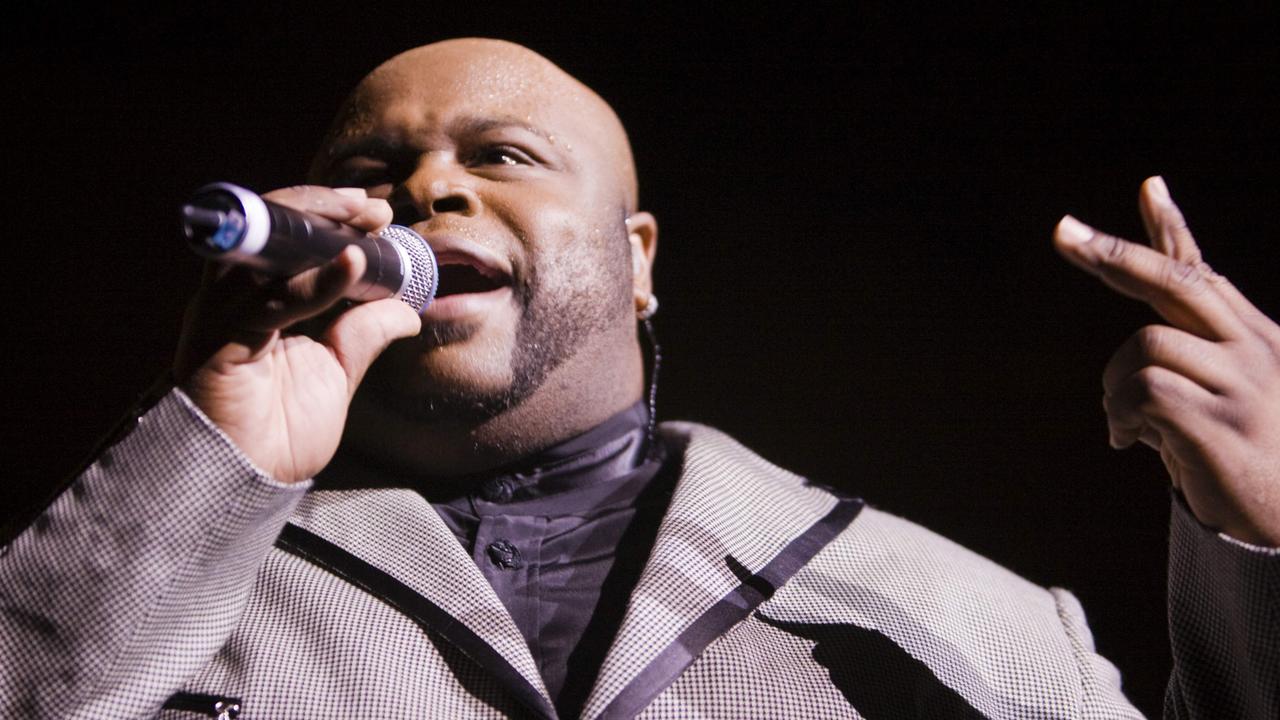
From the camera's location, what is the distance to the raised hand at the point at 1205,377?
3.36 ft

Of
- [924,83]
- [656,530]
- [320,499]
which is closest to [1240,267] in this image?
[924,83]

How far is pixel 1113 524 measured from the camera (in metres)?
2.02

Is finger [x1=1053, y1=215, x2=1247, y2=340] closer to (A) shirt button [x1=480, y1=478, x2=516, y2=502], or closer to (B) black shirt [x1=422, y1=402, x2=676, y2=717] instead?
(B) black shirt [x1=422, y1=402, x2=676, y2=717]

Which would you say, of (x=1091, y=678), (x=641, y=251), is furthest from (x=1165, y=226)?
(x=641, y=251)

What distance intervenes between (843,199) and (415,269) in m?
1.25

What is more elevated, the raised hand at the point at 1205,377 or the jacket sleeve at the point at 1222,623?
the raised hand at the point at 1205,377

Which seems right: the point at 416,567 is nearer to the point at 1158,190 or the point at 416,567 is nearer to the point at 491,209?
the point at 491,209

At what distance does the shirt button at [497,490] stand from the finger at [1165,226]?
1047 mm

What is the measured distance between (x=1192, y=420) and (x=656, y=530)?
2.75 feet

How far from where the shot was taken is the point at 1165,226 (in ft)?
3.59

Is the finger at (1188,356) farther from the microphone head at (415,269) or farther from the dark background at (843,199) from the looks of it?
the dark background at (843,199)

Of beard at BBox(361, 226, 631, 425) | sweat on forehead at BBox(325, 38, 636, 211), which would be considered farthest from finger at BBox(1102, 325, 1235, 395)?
sweat on forehead at BBox(325, 38, 636, 211)

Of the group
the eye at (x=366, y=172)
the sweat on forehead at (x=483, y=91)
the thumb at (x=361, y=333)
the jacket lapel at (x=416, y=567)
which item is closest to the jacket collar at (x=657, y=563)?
the jacket lapel at (x=416, y=567)

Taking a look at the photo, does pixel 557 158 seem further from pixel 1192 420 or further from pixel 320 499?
pixel 1192 420
